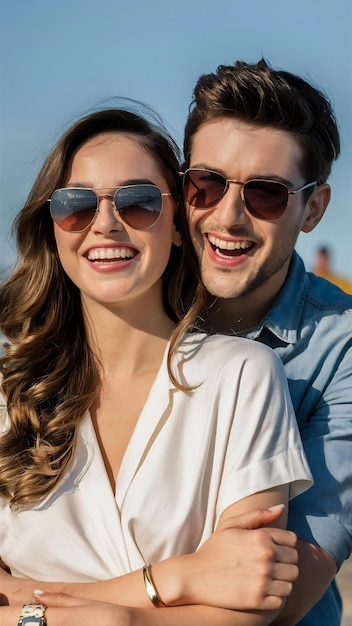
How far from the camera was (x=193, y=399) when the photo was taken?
11.1 feet

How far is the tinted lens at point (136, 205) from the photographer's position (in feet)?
11.2

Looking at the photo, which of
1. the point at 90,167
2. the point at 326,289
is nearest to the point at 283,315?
the point at 326,289

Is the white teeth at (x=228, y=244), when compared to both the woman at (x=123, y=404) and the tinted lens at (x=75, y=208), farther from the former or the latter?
the tinted lens at (x=75, y=208)

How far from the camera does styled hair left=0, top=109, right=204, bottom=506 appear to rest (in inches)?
141

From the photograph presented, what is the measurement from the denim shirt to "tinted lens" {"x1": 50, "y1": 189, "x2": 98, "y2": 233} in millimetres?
988

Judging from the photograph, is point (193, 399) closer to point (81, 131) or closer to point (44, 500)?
point (44, 500)

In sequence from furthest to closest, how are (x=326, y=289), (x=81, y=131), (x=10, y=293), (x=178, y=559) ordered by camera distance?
1. (x=326, y=289)
2. (x=10, y=293)
3. (x=81, y=131)
4. (x=178, y=559)

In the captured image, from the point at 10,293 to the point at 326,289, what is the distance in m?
1.38

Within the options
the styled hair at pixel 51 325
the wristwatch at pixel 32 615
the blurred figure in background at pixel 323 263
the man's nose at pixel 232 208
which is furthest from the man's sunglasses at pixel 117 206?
the blurred figure in background at pixel 323 263

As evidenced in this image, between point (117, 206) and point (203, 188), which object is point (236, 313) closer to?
point (203, 188)

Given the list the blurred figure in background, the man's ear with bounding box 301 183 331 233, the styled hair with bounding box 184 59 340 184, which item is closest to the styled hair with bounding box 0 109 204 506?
the styled hair with bounding box 184 59 340 184

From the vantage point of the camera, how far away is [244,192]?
407 centimetres

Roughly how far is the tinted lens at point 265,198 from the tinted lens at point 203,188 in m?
0.12

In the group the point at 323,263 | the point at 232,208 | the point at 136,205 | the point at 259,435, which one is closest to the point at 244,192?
the point at 232,208
